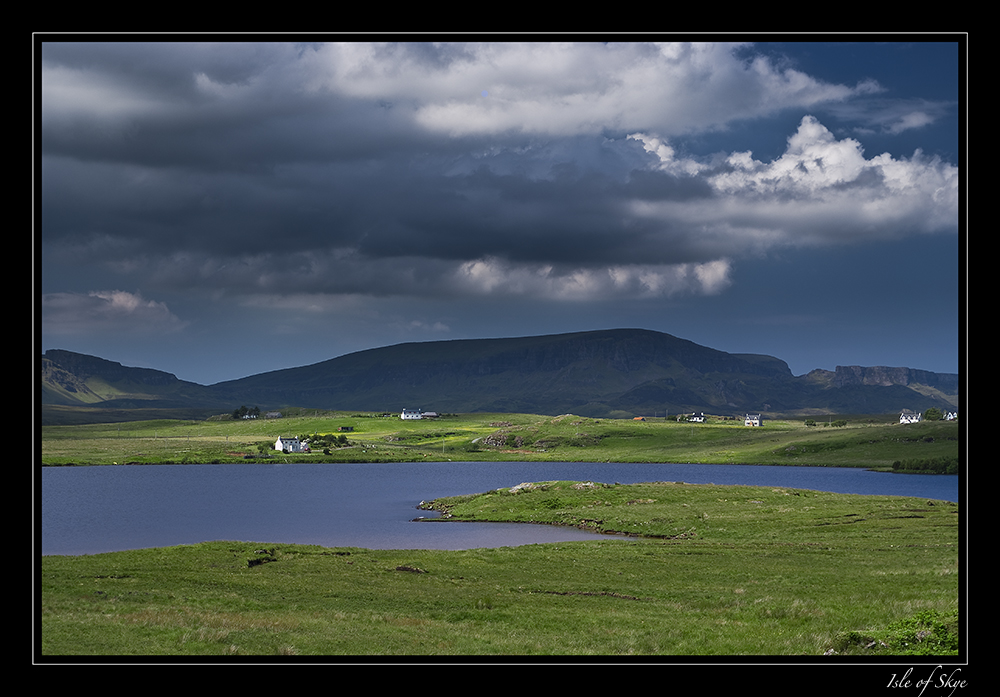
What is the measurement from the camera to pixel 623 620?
30766 millimetres

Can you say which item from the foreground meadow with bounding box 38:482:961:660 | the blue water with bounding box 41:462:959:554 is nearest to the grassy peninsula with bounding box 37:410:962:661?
the foreground meadow with bounding box 38:482:961:660

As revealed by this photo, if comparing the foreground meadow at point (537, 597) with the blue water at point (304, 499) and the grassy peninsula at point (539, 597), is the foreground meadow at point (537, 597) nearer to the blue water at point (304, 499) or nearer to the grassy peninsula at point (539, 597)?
the grassy peninsula at point (539, 597)

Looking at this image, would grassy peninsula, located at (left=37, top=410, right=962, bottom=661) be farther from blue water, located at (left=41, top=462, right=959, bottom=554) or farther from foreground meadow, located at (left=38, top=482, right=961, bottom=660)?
blue water, located at (left=41, top=462, right=959, bottom=554)

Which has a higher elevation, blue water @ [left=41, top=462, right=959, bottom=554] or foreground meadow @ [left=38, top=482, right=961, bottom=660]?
foreground meadow @ [left=38, top=482, right=961, bottom=660]

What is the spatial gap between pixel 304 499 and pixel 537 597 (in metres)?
94.5

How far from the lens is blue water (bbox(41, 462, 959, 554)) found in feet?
250

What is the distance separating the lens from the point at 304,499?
123812 mm

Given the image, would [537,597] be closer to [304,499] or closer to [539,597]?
[539,597]

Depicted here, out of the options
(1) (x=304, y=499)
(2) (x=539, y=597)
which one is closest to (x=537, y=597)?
(2) (x=539, y=597)

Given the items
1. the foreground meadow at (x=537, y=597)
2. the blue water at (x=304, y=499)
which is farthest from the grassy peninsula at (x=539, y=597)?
the blue water at (x=304, y=499)

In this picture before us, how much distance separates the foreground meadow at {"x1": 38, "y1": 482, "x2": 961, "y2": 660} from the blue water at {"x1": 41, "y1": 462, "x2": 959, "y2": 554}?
56.7 ft

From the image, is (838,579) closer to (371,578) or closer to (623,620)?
(623,620)
